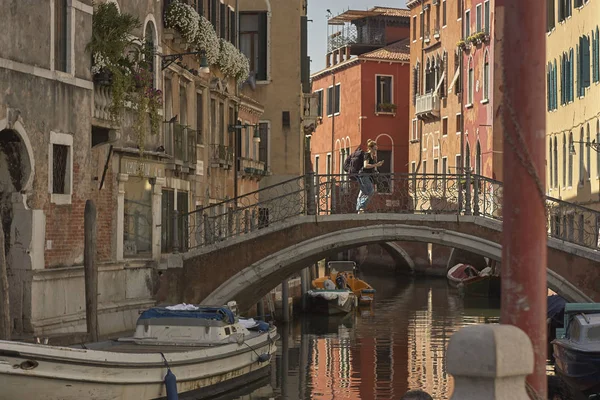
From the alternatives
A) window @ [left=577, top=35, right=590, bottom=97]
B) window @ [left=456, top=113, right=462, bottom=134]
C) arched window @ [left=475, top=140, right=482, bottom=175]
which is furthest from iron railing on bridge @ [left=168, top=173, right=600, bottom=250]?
window @ [left=456, top=113, right=462, bottom=134]

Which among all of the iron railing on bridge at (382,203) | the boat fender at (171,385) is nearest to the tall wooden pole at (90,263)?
the boat fender at (171,385)

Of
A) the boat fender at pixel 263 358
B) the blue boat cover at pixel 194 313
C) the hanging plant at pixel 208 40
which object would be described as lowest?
the boat fender at pixel 263 358

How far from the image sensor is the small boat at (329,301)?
2984 centimetres

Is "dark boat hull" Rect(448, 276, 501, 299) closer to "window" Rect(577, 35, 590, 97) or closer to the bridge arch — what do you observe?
"window" Rect(577, 35, 590, 97)

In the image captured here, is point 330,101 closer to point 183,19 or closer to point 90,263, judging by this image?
point 183,19

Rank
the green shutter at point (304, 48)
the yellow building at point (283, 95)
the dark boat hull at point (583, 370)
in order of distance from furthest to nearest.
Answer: the green shutter at point (304, 48)
the yellow building at point (283, 95)
the dark boat hull at point (583, 370)

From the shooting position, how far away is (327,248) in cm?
2009

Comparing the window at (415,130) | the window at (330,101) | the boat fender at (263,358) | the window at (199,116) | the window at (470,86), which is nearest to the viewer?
the boat fender at (263,358)

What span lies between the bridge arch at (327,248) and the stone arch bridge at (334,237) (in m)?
0.01

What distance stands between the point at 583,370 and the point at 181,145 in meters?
7.37

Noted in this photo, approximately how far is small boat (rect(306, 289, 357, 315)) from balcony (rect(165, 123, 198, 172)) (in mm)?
9210

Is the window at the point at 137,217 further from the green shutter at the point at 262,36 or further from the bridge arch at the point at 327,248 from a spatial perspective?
the green shutter at the point at 262,36

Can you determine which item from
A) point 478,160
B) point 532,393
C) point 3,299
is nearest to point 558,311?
point 3,299

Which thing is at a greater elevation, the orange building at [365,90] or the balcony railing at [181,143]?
the orange building at [365,90]
